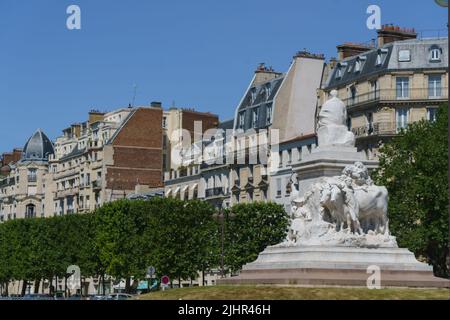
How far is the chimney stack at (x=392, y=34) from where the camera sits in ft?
346

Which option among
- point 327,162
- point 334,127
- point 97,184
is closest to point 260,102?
point 97,184

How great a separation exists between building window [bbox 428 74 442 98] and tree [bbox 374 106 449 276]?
1864 cm

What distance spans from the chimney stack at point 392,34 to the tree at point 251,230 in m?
21.8

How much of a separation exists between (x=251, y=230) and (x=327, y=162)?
1564 inches

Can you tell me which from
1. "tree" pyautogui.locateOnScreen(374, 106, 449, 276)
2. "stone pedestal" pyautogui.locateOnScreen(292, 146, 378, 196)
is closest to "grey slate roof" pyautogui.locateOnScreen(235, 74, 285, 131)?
"tree" pyautogui.locateOnScreen(374, 106, 449, 276)

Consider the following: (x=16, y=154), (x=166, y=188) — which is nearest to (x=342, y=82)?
(x=166, y=188)

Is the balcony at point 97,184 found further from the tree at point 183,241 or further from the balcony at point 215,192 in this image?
the tree at point 183,241

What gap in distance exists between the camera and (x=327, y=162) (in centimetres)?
5197

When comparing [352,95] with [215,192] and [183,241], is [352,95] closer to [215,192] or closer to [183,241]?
[183,241]

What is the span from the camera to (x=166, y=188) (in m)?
135

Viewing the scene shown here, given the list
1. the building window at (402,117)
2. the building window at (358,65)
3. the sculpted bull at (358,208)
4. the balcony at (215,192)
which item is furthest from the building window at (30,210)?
the sculpted bull at (358,208)

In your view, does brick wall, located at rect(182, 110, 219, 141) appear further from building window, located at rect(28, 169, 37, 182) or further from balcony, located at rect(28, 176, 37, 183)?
building window, located at rect(28, 169, 37, 182)

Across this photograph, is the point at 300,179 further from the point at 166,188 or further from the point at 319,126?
the point at 166,188
